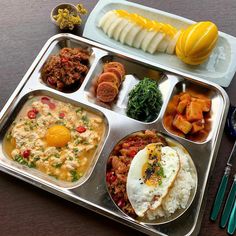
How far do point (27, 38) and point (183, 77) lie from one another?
1527mm

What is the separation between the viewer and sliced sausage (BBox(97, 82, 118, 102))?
2.89 m

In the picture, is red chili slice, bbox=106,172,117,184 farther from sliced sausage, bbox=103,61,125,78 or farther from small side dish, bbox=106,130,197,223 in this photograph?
sliced sausage, bbox=103,61,125,78

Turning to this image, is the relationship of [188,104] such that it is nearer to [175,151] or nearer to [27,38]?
[175,151]

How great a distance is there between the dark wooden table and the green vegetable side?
62 cm

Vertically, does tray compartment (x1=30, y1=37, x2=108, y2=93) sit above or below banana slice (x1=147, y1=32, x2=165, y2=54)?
below

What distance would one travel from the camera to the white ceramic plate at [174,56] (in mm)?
3025

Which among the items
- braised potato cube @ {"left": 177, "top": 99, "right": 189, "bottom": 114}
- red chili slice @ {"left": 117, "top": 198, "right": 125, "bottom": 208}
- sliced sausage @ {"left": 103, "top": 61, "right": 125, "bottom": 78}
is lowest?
red chili slice @ {"left": 117, "top": 198, "right": 125, "bottom": 208}

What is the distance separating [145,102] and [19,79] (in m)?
1.15

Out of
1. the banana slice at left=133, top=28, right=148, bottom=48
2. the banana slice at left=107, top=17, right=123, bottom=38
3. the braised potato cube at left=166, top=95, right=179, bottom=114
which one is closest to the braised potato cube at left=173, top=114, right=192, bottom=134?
the braised potato cube at left=166, top=95, right=179, bottom=114

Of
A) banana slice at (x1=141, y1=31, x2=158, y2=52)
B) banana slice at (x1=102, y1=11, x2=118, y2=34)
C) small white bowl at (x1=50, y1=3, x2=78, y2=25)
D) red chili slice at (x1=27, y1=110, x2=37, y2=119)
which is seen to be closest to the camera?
red chili slice at (x1=27, y1=110, x2=37, y2=119)

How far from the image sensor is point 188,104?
288 centimetres

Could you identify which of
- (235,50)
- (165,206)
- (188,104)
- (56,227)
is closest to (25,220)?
(56,227)

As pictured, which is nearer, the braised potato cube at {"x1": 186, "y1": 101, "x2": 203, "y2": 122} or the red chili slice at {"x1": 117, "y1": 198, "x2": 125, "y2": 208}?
the red chili slice at {"x1": 117, "y1": 198, "x2": 125, "y2": 208}

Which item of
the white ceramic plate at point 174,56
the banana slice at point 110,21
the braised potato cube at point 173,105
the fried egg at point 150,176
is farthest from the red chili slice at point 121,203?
the banana slice at point 110,21
